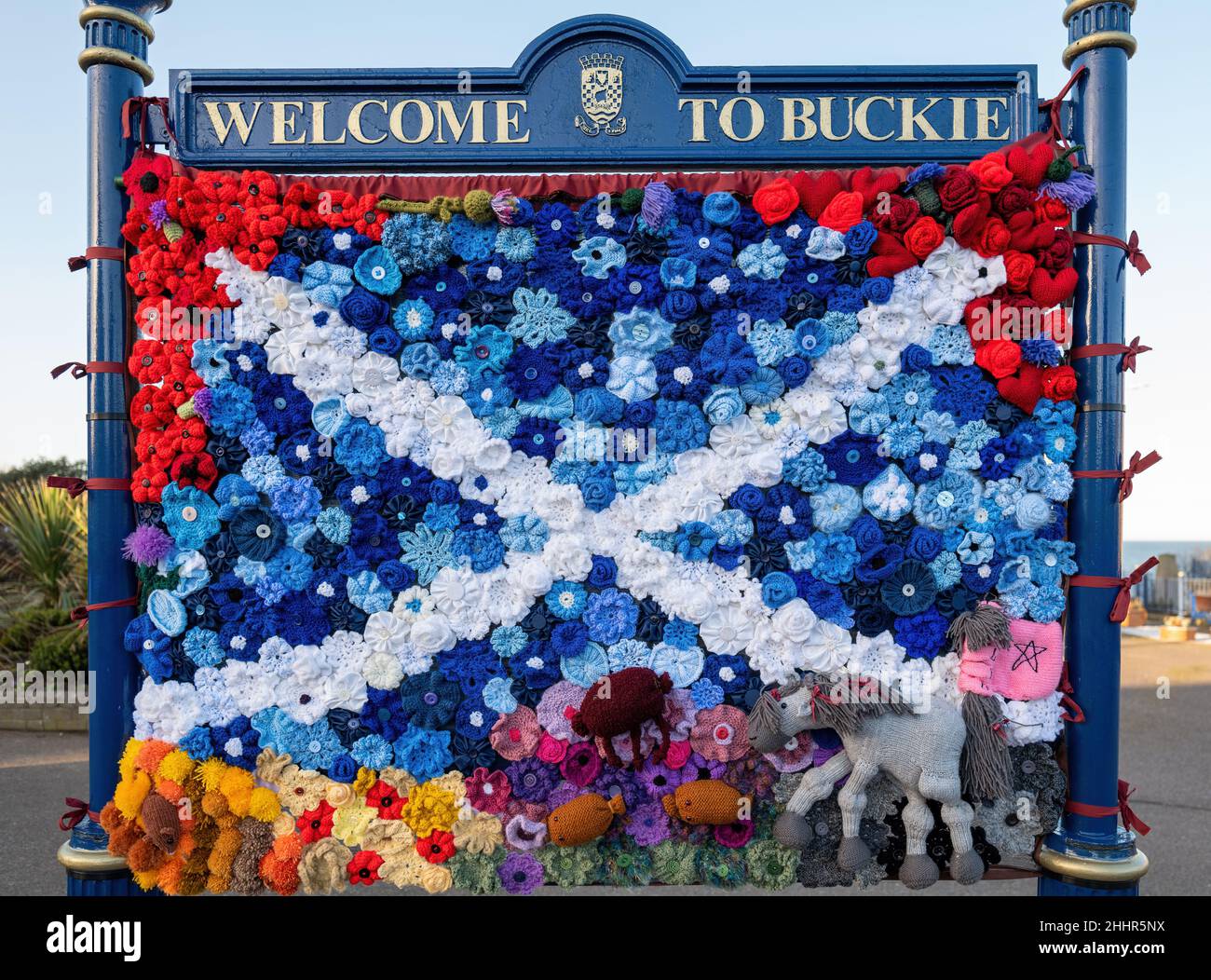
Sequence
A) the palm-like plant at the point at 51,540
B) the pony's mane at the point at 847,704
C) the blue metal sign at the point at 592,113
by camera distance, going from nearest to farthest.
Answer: the pony's mane at the point at 847,704 → the blue metal sign at the point at 592,113 → the palm-like plant at the point at 51,540

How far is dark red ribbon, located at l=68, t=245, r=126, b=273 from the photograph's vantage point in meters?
2.79

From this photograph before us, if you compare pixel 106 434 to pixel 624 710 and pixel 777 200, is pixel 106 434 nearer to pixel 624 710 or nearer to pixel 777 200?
pixel 624 710

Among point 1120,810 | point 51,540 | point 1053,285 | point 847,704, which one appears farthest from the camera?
point 51,540

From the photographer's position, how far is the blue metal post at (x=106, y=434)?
9.06 ft

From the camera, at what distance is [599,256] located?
2.73m

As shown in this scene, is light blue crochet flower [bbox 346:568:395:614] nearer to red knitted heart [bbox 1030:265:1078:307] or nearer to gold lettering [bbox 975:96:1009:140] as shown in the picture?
red knitted heart [bbox 1030:265:1078:307]

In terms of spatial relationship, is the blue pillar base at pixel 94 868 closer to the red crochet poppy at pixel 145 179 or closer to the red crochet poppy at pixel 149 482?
the red crochet poppy at pixel 149 482

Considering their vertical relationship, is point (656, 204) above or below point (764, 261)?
above

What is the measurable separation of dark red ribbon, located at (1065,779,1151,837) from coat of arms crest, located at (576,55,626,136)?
2.88m

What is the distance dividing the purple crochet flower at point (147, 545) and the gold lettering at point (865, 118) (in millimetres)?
2879

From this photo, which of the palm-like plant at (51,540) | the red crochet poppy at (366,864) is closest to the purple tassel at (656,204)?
the red crochet poppy at (366,864)

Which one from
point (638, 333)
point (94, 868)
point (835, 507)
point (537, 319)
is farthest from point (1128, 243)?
point (94, 868)

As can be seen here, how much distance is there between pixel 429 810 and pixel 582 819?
54cm

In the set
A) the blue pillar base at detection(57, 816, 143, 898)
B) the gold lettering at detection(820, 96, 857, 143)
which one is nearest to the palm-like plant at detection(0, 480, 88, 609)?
the blue pillar base at detection(57, 816, 143, 898)
